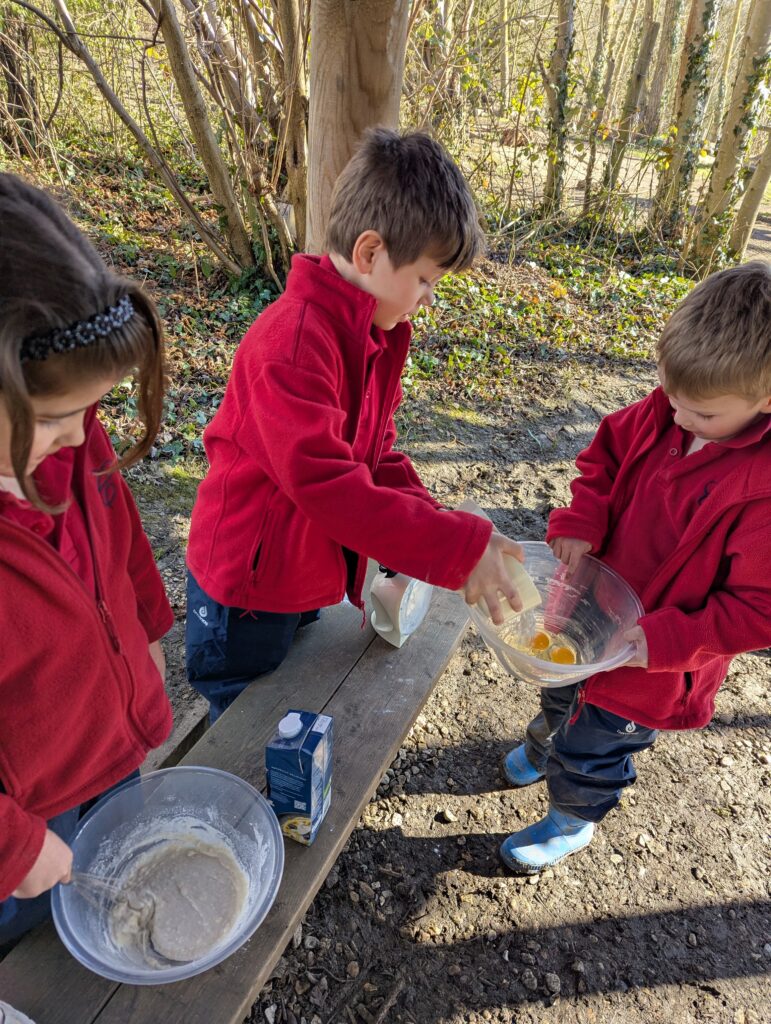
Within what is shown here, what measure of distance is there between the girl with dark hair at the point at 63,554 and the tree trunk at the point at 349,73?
167cm

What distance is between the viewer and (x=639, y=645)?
1644 mm

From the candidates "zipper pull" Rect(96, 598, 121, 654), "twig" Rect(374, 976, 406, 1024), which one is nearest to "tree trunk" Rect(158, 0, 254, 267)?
"zipper pull" Rect(96, 598, 121, 654)

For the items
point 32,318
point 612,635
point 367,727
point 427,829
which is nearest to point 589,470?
point 612,635

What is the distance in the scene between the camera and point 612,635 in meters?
1.95

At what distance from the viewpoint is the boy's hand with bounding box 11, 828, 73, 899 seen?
1135 mm

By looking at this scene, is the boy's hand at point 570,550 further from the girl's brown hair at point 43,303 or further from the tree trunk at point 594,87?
the tree trunk at point 594,87

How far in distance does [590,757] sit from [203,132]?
180 inches

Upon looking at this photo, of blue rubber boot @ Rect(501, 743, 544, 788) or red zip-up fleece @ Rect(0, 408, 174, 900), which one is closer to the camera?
red zip-up fleece @ Rect(0, 408, 174, 900)

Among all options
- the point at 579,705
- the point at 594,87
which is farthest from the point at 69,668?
the point at 594,87

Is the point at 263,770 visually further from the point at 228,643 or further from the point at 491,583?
the point at 491,583

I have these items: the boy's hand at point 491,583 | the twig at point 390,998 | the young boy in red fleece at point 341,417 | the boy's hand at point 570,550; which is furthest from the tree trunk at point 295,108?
the twig at point 390,998

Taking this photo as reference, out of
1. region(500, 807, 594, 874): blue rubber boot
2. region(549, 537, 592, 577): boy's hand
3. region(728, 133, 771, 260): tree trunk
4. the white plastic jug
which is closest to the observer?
region(549, 537, 592, 577): boy's hand

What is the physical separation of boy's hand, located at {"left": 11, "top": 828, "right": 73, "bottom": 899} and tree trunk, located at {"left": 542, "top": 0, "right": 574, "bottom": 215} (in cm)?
760

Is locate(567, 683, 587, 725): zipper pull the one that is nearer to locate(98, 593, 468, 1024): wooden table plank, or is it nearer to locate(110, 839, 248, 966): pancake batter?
locate(98, 593, 468, 1024): wooden table plank
